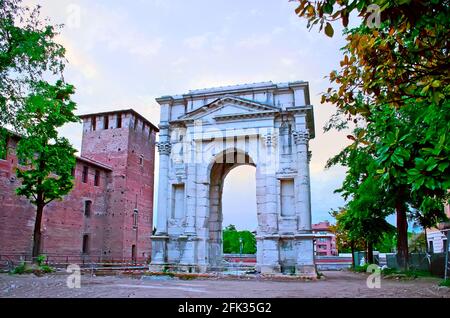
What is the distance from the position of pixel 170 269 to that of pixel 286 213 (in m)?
7.21

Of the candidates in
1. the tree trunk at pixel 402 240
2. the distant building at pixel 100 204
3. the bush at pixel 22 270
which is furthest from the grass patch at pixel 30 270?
the tree trunk at pixel 402 240

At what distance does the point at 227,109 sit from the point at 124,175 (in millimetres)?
21716

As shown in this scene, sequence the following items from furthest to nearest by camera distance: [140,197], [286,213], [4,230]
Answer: [140,197], [4,230], [286,213]

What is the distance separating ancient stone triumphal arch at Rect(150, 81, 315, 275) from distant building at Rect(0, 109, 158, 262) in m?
12.6

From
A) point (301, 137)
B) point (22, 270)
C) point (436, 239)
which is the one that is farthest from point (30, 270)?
point (436, 239)

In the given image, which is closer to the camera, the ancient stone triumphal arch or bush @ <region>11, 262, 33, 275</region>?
bush @ <region>11, 262, 33, 275</region>

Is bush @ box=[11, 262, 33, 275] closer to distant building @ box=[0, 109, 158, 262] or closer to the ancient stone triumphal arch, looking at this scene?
the ancient stone triumphal arch

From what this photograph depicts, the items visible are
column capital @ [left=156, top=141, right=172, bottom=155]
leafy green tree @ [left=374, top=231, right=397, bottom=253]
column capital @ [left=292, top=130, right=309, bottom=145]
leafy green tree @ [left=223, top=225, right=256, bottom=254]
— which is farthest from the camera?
leafy green tree @ [left=223, top=225, right=256, bottom=254]

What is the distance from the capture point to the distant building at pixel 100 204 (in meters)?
30.0

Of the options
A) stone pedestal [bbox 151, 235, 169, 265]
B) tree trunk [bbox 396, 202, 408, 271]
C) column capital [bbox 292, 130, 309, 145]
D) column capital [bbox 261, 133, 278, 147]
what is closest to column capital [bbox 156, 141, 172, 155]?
stone pedestal [bbox 151, 235, 169, 265]

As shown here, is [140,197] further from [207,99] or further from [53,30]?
[53,30]

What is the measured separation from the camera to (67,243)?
116 feet

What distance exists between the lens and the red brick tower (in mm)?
41716

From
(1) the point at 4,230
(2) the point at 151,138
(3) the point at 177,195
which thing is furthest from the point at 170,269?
(2) the point at 151,138
